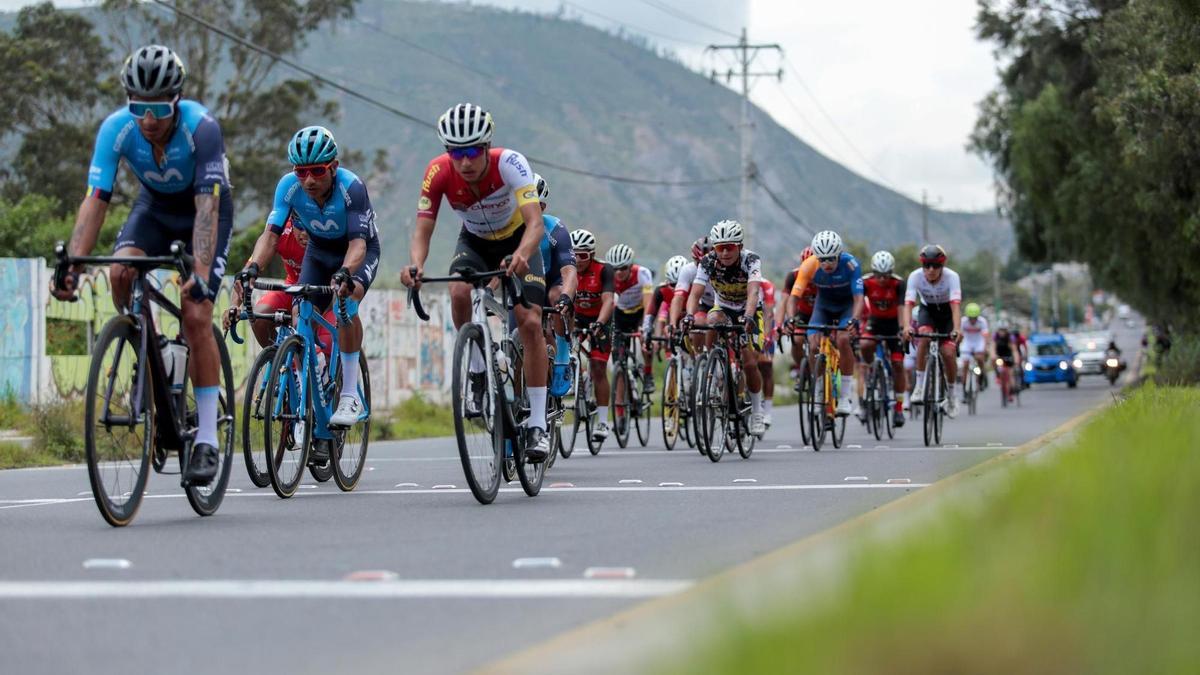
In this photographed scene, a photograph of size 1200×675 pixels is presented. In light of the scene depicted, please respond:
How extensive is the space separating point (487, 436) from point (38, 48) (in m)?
50.3

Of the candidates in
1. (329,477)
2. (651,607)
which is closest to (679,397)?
(329,477)

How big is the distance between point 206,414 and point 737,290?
26.1 feet

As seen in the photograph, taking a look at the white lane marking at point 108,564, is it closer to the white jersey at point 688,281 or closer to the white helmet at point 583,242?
the white helmet at point 583,242

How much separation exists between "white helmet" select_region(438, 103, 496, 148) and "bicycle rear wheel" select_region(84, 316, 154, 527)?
2.36 meters

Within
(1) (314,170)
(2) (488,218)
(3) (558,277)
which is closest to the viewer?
(2) (488,218)

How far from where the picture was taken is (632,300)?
19188 millimetres

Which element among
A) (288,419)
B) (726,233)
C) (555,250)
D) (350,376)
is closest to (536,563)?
(288,419)

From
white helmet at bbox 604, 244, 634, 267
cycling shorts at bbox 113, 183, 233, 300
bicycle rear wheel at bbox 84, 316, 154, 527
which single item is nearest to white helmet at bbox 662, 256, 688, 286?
white helmet at bbox 604, 244, 634, 267

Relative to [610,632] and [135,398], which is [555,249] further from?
[610,632]

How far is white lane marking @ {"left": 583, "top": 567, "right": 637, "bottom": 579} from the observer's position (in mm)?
6203

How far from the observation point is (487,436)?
9703 mm

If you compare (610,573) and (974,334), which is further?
(974,334)

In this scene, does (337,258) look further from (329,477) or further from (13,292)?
(13,292)

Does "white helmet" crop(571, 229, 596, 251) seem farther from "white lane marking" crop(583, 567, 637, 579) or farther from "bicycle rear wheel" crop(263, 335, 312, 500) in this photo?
"white lane marking" crop(583, 567, 637, 579)
